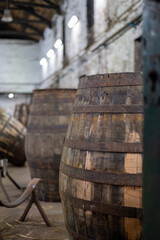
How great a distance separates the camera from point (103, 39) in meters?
11.8

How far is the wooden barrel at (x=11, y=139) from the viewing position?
8.86 meters

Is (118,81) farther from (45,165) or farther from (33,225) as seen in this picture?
(45,165)

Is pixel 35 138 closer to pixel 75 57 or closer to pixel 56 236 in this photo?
pixel 56 236

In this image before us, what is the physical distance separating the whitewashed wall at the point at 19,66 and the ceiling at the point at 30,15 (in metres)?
0.96

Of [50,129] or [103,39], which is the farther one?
[103,39]

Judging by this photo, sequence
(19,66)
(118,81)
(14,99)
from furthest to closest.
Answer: (14,99) → (19,66) → (118,81)

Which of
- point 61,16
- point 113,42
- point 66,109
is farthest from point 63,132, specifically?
point 61,16

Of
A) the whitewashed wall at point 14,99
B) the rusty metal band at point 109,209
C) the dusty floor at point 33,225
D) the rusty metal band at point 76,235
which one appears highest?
the whitewashed wall at point 14,99

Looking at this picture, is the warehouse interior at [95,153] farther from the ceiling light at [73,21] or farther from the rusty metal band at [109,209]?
the ceiling light at [73,21]

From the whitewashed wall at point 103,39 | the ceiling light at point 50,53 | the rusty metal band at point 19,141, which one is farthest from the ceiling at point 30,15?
the rusty metal band at point 19,141

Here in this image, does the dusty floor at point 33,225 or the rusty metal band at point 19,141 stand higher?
the rusty metal band at point 19,141

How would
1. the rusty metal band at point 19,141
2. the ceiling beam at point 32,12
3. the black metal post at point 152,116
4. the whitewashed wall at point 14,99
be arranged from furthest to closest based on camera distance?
the whitewashed wall at point 14,99, the ceiling beam at point 32,12, the rusty metal band at point 19,141, the black metal post at point 152,116

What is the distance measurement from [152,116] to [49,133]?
4.19 m

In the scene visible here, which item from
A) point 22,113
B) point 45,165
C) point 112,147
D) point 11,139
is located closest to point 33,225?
point 45,165
